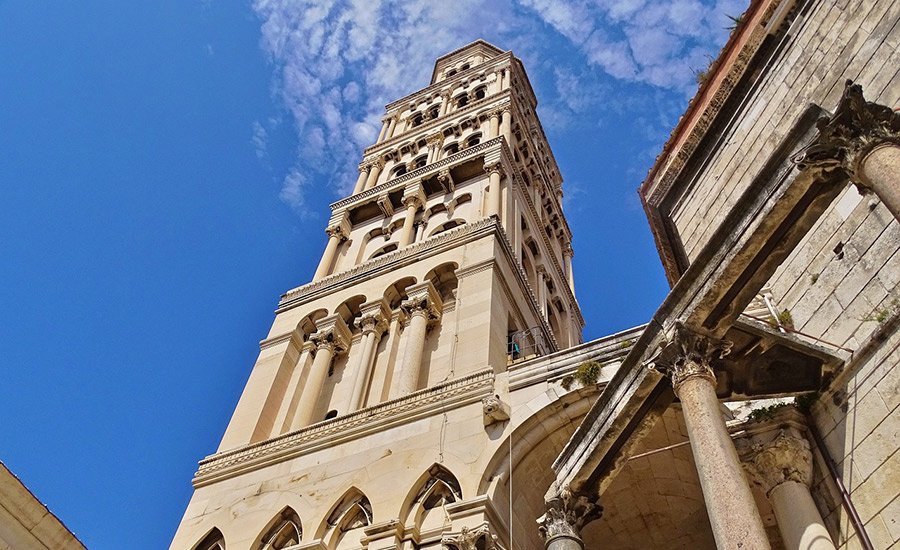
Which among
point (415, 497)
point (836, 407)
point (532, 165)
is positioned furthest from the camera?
point (532, 165)

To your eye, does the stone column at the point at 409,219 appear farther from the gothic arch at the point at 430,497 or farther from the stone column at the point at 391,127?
the gothic arch at the point at 430,497

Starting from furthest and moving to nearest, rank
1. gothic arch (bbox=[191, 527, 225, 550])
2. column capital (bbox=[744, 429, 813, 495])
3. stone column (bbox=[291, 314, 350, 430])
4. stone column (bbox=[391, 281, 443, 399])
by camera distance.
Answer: stone column (bbox=[291, 314, 350, 430]) < stone column (bbox=[391, 281, 443, 399]) < gothic arch (bbox=[191, 527, 225, 550]) < column capital (bbox=[744, 429, 813, 495])

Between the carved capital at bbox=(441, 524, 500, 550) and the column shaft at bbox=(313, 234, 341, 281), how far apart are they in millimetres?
12246

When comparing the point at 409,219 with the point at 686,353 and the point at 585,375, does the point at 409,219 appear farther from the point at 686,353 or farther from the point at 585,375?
the point at 686,353

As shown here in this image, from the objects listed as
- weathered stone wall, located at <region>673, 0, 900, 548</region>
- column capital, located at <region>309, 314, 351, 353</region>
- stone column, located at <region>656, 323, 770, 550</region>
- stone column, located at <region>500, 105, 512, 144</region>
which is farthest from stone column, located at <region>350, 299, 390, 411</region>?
stone column, located at <region>500, 105, 512, 144</region>

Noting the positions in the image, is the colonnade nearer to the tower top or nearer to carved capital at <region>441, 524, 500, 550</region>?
carved capital at <region>441, 524, 500, 550</region>

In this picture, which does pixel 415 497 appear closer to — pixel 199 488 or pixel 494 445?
pixel 494 445

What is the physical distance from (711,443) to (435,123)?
24.8m

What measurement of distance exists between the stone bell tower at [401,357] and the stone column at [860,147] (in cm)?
695

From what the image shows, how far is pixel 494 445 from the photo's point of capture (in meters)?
13.6

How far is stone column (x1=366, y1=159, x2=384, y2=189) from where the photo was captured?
2908cm

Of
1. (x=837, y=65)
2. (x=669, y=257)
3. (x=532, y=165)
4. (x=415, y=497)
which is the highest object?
(x=532, y=165)

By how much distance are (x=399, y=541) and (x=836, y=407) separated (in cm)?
696

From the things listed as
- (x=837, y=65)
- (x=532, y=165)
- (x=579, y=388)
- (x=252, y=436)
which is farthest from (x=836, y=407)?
(x=532, y=165)
